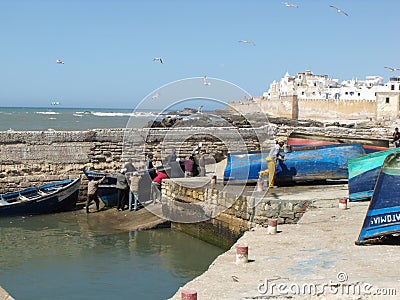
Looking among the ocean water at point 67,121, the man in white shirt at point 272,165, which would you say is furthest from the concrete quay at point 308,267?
the ocean water at point 67,121

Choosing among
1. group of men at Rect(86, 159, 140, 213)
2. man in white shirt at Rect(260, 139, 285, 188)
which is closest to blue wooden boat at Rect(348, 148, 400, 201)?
man in white shirt at Rect(260, 139, 285, 188)

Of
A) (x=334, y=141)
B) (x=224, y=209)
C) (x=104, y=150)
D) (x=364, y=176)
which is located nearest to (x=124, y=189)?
(x=104, y=150)

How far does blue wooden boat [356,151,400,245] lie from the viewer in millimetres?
6625

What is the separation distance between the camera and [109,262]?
9539mm

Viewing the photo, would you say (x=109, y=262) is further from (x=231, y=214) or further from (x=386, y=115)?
(x=386, y=115)

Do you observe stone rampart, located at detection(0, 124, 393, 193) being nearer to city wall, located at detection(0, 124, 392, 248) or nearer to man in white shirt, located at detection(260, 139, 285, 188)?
city wall, located at detection(0, 124, 392, 248)

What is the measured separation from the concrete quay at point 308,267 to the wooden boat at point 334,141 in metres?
5.18

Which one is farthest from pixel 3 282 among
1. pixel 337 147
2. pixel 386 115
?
pixel 386 115

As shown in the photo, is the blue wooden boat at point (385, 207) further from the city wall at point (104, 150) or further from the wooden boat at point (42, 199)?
the wooden boat at point (42, 199)

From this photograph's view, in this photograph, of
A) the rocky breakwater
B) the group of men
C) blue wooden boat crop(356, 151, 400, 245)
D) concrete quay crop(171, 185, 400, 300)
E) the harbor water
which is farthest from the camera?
the rocky breakwater

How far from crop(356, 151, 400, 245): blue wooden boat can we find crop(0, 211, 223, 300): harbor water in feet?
10.1

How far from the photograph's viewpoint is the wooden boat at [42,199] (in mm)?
13070

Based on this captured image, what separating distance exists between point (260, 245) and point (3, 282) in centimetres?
416

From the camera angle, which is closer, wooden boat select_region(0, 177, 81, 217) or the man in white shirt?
the man in white shirt
